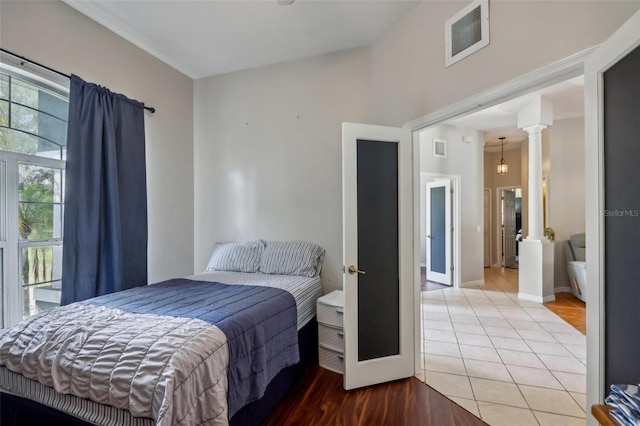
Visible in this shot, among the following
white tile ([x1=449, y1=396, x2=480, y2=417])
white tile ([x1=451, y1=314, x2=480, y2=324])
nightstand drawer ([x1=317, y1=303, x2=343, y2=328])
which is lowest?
white tile ([x1=449, y1=396, x2=480, y2=417])

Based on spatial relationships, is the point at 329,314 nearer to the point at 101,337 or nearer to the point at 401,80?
the point at 101,337

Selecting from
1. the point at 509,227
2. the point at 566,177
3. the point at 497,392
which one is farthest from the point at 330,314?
the point at 509,227

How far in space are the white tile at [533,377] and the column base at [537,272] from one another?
2397 mm

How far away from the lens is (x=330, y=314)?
8.34ft

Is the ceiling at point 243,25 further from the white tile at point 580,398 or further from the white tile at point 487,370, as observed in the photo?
the white tile at point 580,398

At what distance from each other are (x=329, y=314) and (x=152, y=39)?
3.18m

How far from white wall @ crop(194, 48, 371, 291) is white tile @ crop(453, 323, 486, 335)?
1.56 metres

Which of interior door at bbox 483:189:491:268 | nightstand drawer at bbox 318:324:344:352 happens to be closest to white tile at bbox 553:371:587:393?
nightstand drawer at bbox 318:324:344:352

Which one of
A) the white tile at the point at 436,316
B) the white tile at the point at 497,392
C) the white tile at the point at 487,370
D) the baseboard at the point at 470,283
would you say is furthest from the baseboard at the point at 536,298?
the white tile at the point at 497,392

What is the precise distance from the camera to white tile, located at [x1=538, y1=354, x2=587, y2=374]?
246 cm

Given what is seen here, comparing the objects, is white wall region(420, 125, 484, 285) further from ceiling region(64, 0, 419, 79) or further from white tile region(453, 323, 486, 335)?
ceiling region(64, 0, 419, 79)

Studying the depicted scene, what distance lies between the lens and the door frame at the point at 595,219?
47.6 inches

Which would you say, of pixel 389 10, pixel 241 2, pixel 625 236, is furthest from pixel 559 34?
pixel 241 2

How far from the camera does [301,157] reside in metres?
3.29
